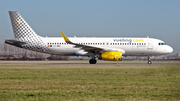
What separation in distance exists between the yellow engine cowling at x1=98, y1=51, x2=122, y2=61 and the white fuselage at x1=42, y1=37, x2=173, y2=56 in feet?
7.09

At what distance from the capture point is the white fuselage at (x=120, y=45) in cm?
3691

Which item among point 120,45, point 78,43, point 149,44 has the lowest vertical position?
point 120,45

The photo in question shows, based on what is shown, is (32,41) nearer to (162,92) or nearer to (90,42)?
(90,42)

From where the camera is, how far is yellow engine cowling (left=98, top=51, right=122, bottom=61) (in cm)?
3406

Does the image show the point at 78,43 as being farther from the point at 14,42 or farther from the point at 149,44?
the point at 149,44

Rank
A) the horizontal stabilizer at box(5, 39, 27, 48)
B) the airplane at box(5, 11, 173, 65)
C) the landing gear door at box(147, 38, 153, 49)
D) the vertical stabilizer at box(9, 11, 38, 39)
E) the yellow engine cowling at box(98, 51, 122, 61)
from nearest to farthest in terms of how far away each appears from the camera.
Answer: the yellow engine cowling at box(98, 51, 122, 61) < the horizontal stabilizer at box(5, 39, 27, 48) < the airplane at box(5, 11, 173, 65) < the landing gear door at box(147, 38, 153, 49) < the vertical stabilizer at box(9, 11, 38, 39)

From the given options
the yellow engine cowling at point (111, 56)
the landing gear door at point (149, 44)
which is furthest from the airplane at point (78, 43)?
the yellow engine cowling at point (111, 56)

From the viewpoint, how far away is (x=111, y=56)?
1346 inches

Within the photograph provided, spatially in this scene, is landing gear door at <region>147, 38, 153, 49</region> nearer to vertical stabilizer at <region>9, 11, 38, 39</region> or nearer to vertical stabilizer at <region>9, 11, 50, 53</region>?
vertical stabilizer at <region>9, 11, 50, 53</region>

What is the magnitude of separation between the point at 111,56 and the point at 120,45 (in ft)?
11.4

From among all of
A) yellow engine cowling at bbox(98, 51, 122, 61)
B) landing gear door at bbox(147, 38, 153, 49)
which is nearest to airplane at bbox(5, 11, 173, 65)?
landing gear door at bbox(147, 38, 153, 49)

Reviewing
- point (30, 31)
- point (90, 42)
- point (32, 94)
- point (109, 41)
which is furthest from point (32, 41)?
point (32, 94)

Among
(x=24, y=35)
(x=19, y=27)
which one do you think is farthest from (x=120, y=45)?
(x=19, y=27)

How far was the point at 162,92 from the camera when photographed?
10.0 meters
